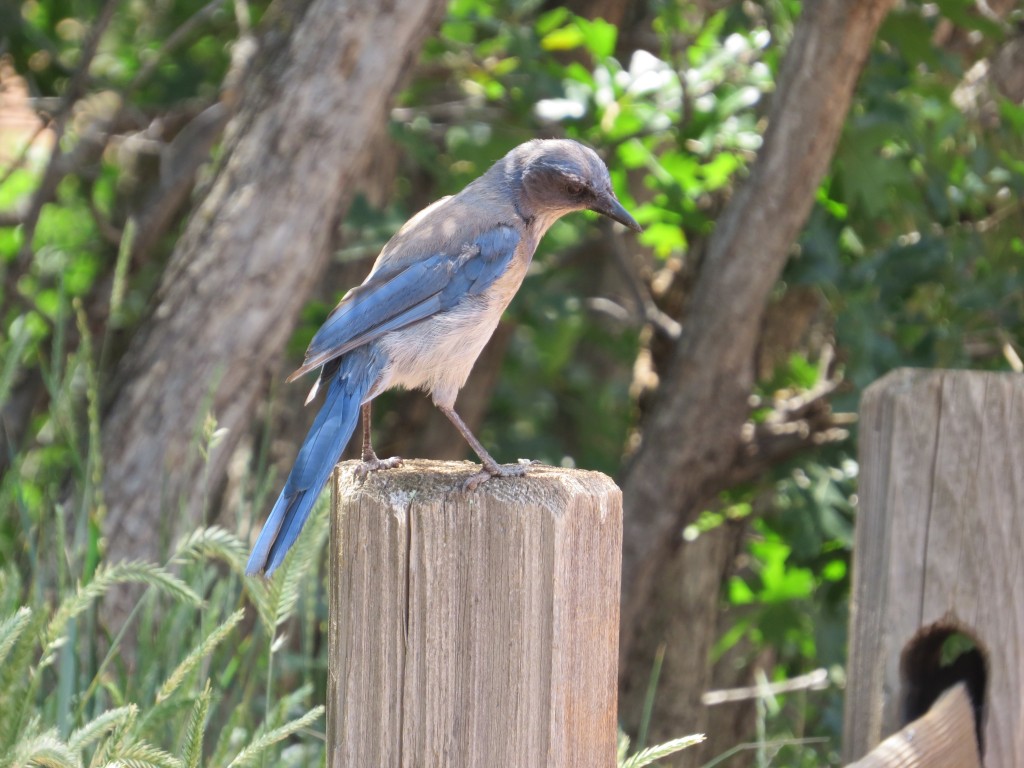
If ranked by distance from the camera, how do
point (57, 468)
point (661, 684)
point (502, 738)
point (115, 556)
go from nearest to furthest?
1. point (502, 738)
2. point (115, 556)
3. point (57, 468)
4. point (661, 684)

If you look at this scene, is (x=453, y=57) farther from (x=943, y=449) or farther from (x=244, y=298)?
(x=943, y=449)

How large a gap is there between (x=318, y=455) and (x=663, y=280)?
8.78 ft

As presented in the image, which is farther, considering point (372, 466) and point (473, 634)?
point (372, 466)

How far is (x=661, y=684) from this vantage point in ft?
14.1

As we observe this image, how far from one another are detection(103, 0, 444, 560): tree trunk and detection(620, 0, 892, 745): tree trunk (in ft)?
3.38

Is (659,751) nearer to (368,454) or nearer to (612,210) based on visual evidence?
(368,454)

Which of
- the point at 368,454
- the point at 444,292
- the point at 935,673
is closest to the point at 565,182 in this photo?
the point at 444,292

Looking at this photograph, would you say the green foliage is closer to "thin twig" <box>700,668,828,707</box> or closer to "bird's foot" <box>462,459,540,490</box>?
"bird's foot" <box>462,459,540,490</box>

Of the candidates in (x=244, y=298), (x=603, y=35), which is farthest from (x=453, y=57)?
(x=244, y=298)

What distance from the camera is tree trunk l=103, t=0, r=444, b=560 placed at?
3.38 metres

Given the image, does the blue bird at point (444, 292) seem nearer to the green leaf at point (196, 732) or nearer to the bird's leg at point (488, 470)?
the bird's leg at point (488, 470)

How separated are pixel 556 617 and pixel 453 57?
3422 mm

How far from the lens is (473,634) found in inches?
55.7

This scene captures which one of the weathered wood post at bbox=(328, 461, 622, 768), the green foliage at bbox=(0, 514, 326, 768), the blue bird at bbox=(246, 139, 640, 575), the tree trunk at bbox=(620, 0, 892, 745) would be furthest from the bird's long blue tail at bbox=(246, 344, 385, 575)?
the tree trunk at bbox=(620, 0, 892, 745)
